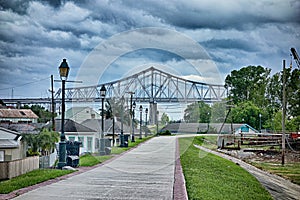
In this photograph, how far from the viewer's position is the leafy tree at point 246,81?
105 meters

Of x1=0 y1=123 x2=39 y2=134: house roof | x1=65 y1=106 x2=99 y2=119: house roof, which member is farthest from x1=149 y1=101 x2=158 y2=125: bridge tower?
x1=0 y1=123 x2=39 y2=134: house roof

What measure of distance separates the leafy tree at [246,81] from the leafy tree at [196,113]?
69.3 feet

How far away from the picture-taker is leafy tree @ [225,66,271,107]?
104625 mm

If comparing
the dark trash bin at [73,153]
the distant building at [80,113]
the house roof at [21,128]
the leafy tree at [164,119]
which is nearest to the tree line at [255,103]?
the leafy tree at [164,119]

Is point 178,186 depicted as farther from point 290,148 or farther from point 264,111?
point 264,111

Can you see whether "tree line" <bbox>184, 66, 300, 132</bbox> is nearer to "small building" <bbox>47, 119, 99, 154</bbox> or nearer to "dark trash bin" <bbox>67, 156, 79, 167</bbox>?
"small building" <bbox>47, 119, 99, 154</bbox>

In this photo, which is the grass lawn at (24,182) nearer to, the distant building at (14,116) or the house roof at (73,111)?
the distant building at (14,116)

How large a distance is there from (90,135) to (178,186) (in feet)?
105

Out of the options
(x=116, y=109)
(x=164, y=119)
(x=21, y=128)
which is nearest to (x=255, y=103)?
(x=164, y=119)

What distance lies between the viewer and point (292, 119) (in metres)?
76.5

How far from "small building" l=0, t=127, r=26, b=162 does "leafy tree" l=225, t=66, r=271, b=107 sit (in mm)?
83988

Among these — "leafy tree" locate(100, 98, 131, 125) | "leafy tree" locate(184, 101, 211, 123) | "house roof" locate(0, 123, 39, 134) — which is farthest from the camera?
"leafy tree" locate(184, 101, 211, 123)

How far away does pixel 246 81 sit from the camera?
10694 cm

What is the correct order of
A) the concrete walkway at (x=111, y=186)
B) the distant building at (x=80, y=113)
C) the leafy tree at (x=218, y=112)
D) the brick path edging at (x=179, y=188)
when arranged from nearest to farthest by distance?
the concrete walkway at (x=111, y=186), the brick path edging at (x=179, y=188), the distant building at (x=80, y=113), the leafy tree at (x=218, y=112)
